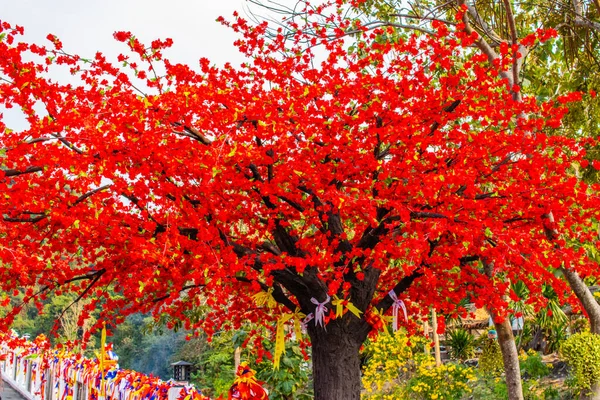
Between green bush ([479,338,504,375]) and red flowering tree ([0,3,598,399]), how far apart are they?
5854 millimetres

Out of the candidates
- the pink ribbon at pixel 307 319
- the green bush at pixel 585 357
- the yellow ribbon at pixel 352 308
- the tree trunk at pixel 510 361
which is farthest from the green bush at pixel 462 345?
the yellow ribbon at pixel 352 308

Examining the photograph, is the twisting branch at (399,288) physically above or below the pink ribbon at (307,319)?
above

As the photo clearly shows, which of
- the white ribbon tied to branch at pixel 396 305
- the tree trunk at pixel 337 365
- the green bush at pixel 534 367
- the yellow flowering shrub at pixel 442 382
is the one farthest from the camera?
the green bush at pixel 534 367

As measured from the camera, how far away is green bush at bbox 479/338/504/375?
43.2 feet

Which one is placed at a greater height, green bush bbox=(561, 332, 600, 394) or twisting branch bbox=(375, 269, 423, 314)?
twisting branch bbox=(375, 269, 423, 314)

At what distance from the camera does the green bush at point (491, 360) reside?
1317 cm

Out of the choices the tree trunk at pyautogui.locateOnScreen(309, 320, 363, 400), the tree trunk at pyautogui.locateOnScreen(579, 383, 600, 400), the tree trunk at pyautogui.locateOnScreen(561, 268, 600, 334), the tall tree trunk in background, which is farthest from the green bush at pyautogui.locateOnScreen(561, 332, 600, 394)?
the tree trunk at pyautogui.locateOnScreen(309, 320, 363, 400)

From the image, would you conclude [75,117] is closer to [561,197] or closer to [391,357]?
[561,197]

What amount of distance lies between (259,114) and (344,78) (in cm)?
154

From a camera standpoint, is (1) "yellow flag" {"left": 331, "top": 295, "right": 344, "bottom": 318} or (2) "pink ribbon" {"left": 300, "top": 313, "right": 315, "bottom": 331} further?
(2) "pink ribbon" {"left": 300, "top": 313, "right": 315, "bottom": 331}

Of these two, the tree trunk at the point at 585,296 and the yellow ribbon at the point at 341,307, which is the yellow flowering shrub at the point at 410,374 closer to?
the tree trunk at the point at 585,296

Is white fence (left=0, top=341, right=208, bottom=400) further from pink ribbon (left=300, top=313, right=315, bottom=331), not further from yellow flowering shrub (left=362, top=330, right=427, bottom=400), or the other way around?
yellow flowering shrub (left=362, top=330, right=427, bottom=400)

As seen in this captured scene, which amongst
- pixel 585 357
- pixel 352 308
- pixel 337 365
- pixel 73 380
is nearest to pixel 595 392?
pixel 585 357

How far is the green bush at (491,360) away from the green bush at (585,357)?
14.1 feet
